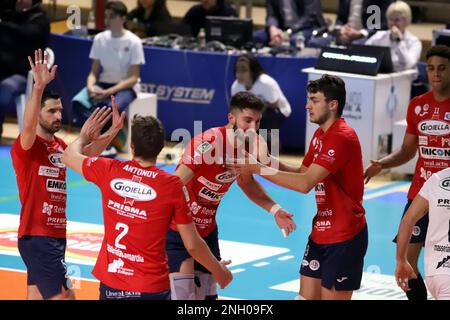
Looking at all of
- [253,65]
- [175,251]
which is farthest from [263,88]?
[175,251]

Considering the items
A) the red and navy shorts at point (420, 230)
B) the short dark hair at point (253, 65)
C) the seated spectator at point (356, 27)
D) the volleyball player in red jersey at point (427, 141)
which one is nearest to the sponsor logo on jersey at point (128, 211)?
the volleyball player in red jersey at point (427, 141)

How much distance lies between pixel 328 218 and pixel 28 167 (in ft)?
7.74

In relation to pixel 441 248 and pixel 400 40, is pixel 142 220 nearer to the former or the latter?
pixel 441 248

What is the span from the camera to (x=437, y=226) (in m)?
8.30

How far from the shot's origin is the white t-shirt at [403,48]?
683 inches

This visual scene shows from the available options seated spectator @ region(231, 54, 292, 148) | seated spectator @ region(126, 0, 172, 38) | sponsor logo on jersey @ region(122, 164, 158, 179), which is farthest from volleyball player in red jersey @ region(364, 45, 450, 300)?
seated spectator @ region(126, 0, 172, 38)

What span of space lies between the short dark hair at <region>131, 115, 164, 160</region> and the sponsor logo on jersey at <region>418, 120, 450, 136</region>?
3.29 m

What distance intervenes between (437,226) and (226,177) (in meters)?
1.81

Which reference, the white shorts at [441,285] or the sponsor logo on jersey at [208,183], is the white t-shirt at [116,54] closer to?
the sponsor logo on jersey at [208,183]

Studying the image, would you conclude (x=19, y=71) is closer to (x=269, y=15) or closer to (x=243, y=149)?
(x=269, y=15)

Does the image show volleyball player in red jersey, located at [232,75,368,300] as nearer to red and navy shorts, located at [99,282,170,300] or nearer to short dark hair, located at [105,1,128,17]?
red and navy shorts, located at [99,282,170,300]

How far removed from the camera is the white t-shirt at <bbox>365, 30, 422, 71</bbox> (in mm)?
17359

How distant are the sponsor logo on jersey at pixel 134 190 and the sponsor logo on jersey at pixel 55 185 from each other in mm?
1334
